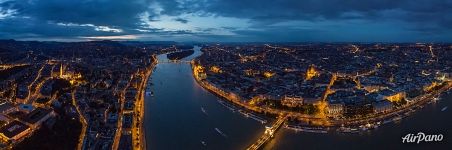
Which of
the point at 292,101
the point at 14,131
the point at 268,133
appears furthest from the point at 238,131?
the point at 14,131

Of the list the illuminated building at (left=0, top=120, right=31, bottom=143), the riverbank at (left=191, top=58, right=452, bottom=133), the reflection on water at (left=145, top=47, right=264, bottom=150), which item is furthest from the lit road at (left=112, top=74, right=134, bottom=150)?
the riverbank at (left=191, top=58, right=452, bottom=133)

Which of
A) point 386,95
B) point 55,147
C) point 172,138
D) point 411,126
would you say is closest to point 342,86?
point 386,95

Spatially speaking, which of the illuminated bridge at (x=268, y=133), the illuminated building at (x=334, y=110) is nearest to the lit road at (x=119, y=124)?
the illuminated bridge at (x=268, y=133)

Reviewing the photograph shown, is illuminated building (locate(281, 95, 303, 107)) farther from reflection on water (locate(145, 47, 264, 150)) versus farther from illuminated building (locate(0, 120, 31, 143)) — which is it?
illuminated building (locate(0, 120, 31, 143))

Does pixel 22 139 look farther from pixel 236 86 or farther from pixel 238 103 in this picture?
pixel 236 86

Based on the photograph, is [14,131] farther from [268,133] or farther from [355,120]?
[355,120]
